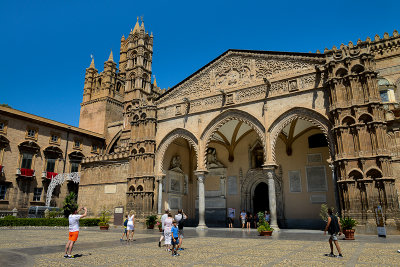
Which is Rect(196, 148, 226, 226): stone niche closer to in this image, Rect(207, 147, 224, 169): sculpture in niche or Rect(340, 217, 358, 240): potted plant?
Rect(207, 147, 224, 169): sculpture in niche

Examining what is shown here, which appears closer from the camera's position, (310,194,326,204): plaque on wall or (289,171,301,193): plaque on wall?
(310,194,326,204): plaque on wall

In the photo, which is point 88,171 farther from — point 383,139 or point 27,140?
point 383,139

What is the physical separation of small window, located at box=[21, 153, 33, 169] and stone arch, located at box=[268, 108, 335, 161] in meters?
25.3

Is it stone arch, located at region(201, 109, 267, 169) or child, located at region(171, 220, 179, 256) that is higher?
stone arch, located at region(201, 109, 267, 169)

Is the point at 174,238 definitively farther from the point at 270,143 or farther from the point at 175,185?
the point at 175,185

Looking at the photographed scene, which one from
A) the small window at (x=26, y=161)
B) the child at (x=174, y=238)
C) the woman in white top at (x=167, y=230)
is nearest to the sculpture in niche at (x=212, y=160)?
the woman in white top at (x=167, y=230)

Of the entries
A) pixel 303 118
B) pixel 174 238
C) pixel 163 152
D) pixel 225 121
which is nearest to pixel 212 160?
pixel 163 152

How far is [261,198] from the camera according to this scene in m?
23.5

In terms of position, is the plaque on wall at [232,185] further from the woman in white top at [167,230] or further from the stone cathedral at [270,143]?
the woman in white top at [167,230]

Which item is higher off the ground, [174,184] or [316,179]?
[316,179]

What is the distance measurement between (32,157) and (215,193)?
20020 millimetres

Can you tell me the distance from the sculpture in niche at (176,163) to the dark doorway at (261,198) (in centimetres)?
670

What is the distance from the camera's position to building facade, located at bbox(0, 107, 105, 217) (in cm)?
2816

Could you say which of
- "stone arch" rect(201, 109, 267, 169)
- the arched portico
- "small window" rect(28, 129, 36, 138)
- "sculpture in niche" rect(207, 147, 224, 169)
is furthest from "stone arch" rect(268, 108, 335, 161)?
"small window" rect(28, 129, 36, 138)
